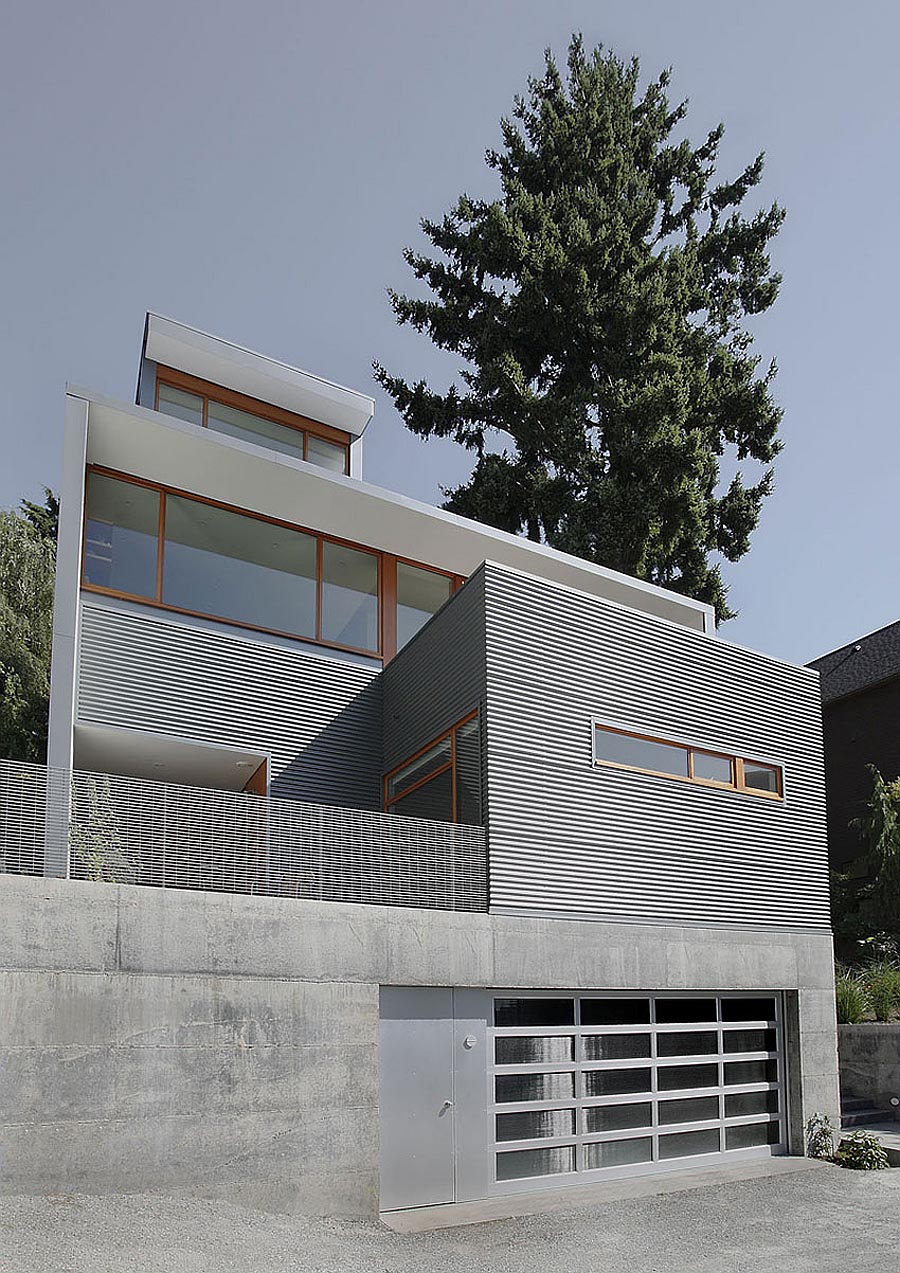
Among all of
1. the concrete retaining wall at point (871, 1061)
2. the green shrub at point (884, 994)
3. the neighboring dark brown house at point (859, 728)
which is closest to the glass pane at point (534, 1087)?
the concrete retaining wall at point (871, 1061)

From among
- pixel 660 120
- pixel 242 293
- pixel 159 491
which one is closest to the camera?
pixel 159 491

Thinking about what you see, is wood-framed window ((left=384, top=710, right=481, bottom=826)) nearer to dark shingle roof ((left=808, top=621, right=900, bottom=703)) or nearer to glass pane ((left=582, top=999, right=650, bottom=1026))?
glass pane ((left=582, top=999, right=650, bottom=1026))

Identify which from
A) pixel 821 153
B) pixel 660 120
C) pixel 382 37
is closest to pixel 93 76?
pixel 382 37

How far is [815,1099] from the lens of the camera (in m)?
13.1

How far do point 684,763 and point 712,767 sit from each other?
0.52 metres

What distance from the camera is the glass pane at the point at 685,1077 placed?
472 inches

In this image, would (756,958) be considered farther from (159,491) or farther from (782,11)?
(782,11)

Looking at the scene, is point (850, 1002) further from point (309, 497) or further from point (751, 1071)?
point (309, 497)

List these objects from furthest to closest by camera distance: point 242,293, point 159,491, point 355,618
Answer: point 242,293 < point 355,618 < point 159,491

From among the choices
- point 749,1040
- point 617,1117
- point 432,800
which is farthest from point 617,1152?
point 432,800

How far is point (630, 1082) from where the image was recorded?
11.7m

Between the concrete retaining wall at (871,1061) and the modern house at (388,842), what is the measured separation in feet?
6.35

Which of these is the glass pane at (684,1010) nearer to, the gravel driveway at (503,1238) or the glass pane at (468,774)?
the gravel driveway at (503,1238)

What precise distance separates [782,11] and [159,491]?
9434mm
